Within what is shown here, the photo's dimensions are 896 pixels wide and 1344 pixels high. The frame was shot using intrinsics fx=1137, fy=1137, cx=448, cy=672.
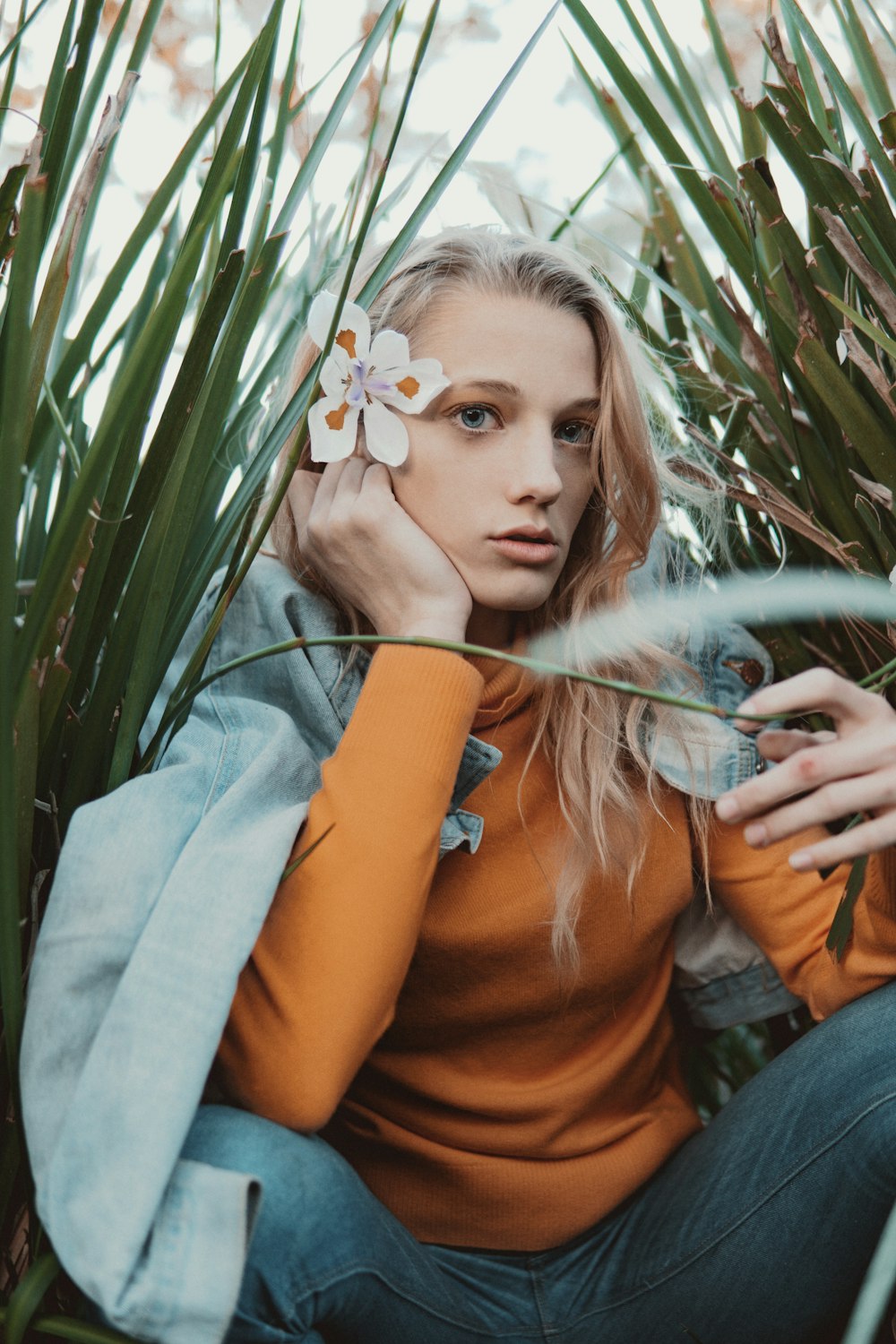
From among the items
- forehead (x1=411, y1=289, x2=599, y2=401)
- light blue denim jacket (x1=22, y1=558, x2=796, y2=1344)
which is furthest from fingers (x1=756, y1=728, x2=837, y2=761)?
forehead (x1=411, y1=289, x2=599, y2=401)

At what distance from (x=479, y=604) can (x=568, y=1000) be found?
0.36 meters

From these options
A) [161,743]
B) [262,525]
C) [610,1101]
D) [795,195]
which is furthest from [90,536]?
[795,195]

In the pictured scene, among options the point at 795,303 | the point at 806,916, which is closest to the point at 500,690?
the point at 806,916

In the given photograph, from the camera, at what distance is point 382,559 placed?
93cm

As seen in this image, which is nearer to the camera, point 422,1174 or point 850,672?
point 422,1174

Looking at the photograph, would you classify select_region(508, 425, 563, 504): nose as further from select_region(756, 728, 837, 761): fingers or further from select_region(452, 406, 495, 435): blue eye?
select_region(756, 728, 837, 761): fingers

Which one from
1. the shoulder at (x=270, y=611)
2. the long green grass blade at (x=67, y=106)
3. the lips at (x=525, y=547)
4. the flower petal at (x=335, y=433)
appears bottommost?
the shoulder at (x=270, y=611)

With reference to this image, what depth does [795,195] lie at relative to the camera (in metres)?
1.17

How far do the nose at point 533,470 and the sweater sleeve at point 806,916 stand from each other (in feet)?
1.23


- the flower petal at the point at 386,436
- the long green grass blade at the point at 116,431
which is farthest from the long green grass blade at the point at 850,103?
the long green grass blade at the point at 116,431

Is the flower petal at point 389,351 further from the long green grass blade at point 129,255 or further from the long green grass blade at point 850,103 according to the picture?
the long green grass blade at point 850,103

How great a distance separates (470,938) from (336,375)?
19.0 inches

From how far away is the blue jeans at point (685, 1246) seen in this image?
0.74 m

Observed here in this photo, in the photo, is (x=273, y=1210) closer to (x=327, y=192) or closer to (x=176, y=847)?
(x=176, y=847)
